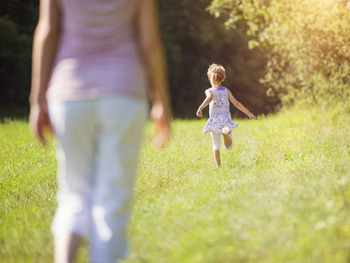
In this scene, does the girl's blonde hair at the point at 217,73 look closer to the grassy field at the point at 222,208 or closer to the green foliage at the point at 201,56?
the grassy field at the point at 222,208

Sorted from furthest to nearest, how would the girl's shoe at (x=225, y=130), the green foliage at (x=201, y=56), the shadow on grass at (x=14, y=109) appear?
the green foliage at (x=201, y=56) < the shadow on grass at (x=14, y=109) < the girl's shoe at (x=225, y=130)

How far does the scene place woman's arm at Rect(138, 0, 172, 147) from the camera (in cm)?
281

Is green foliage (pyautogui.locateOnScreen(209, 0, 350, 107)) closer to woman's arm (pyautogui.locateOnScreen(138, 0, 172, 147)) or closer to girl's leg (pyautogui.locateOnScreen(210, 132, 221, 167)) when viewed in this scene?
girl's leg (pyautogui.locateOnScreen(210, 132, 221, 167))

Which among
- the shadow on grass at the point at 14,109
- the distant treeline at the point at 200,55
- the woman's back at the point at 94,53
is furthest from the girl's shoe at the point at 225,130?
the distant treeline at the point at 200,55

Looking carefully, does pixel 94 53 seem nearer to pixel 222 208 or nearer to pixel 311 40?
pixel 222 208

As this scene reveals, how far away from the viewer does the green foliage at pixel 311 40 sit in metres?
12.0

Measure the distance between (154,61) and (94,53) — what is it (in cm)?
36

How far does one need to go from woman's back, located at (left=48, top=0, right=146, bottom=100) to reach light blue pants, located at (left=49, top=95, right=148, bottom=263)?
2.8 inches

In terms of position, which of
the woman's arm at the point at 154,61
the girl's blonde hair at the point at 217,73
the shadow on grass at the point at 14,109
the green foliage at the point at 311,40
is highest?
the woman's arm at the point at 154,61

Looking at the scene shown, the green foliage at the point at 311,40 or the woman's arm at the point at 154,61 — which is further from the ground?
the woman's arm at the point at 154,61

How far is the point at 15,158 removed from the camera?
858 centimetres

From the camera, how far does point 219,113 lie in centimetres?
776

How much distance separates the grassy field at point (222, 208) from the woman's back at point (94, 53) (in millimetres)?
1109

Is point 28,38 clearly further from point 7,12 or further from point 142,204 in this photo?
point 142,204
